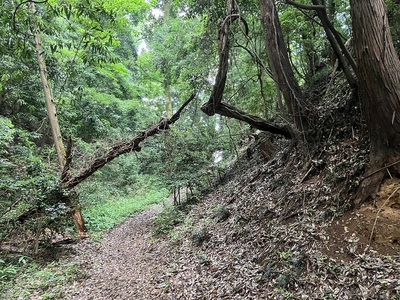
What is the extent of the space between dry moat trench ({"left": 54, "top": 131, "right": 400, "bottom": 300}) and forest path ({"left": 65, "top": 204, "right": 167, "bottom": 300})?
26 millimetres

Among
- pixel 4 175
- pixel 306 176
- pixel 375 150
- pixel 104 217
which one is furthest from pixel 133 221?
pixel 375 150

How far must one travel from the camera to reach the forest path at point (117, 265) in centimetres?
502

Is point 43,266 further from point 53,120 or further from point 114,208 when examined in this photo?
point 114,208

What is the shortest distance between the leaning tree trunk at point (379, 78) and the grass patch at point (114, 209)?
8.50m

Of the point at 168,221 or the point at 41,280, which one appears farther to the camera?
the point at 168,221

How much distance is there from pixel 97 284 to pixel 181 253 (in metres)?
1.83

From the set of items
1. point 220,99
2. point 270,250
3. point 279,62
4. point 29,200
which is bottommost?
point 270,250

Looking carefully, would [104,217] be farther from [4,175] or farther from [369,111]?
[369,111]

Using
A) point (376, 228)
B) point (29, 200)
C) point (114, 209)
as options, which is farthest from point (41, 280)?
point (114, 209)

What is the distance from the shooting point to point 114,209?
41.7 feet

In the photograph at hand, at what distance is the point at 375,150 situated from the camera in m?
3.62

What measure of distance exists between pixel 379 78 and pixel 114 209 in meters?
11.8

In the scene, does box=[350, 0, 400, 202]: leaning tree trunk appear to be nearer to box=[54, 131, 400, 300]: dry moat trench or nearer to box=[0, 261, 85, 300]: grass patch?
box=[54, 131, 400, 300]: dry moat trench

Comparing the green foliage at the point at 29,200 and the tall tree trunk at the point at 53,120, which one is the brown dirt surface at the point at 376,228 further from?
the tall tree trunk at the point at 53,120
